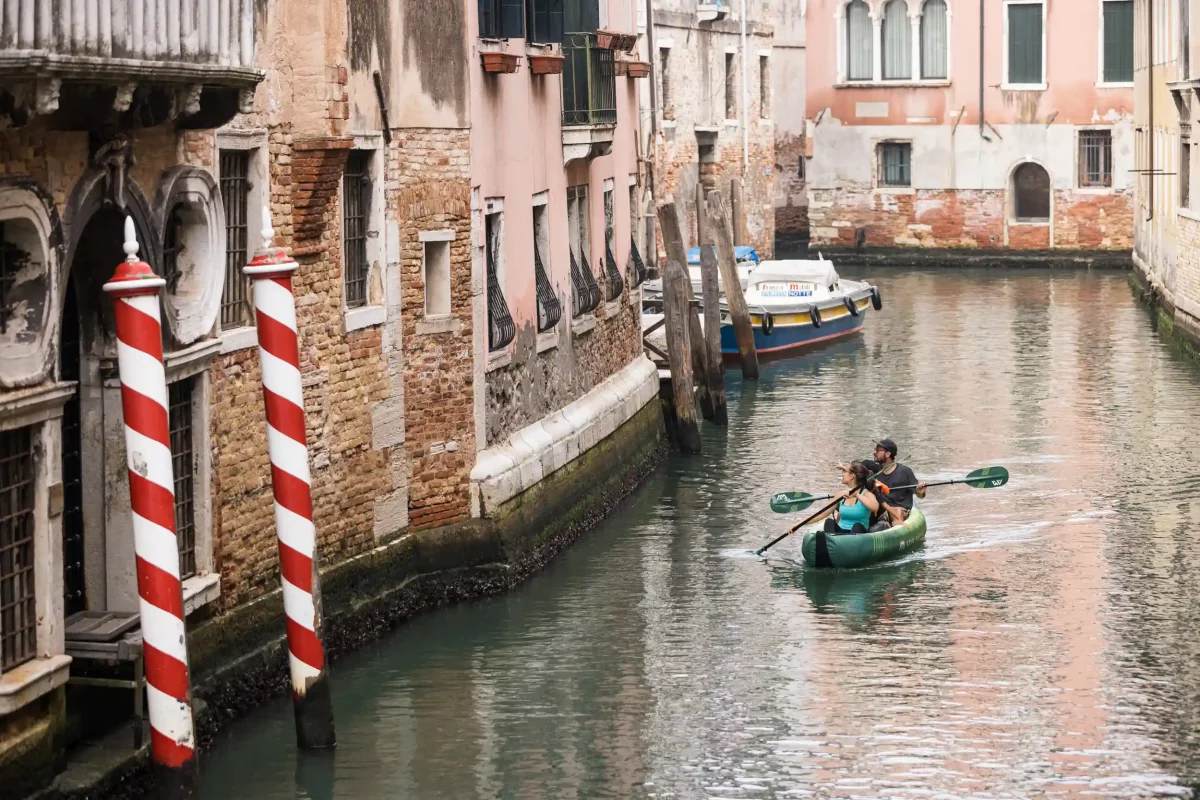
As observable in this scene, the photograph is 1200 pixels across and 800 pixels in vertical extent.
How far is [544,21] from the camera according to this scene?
50.5 feet

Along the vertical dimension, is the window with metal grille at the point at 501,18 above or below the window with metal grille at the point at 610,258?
above

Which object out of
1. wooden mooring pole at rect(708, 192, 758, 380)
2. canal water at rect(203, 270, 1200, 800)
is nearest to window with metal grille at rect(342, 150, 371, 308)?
→ canal water at rect(203, 270, 1200, 800)

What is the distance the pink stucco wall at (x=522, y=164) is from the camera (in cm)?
1380

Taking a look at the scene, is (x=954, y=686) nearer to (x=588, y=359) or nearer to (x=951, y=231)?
(x=588, y=359)

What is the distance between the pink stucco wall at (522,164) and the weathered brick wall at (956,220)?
2237cm

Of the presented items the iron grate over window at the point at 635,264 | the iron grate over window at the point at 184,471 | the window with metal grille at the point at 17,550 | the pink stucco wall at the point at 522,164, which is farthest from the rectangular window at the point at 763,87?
the window with metal grille at the point at 17,550

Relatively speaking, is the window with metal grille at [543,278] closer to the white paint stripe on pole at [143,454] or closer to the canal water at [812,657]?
the canal water at [812,657]

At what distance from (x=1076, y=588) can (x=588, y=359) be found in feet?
15.5

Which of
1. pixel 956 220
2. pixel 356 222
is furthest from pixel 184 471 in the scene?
pixel 956 220

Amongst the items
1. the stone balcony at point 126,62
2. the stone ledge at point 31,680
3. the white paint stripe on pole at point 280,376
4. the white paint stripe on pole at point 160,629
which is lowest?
the stone ledge at point 31,680

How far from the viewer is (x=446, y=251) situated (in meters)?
13.2

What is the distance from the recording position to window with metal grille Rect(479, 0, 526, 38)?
13828 mm

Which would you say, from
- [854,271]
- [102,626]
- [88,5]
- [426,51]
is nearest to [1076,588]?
[426,51]

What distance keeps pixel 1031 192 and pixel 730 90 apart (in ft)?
25.9
